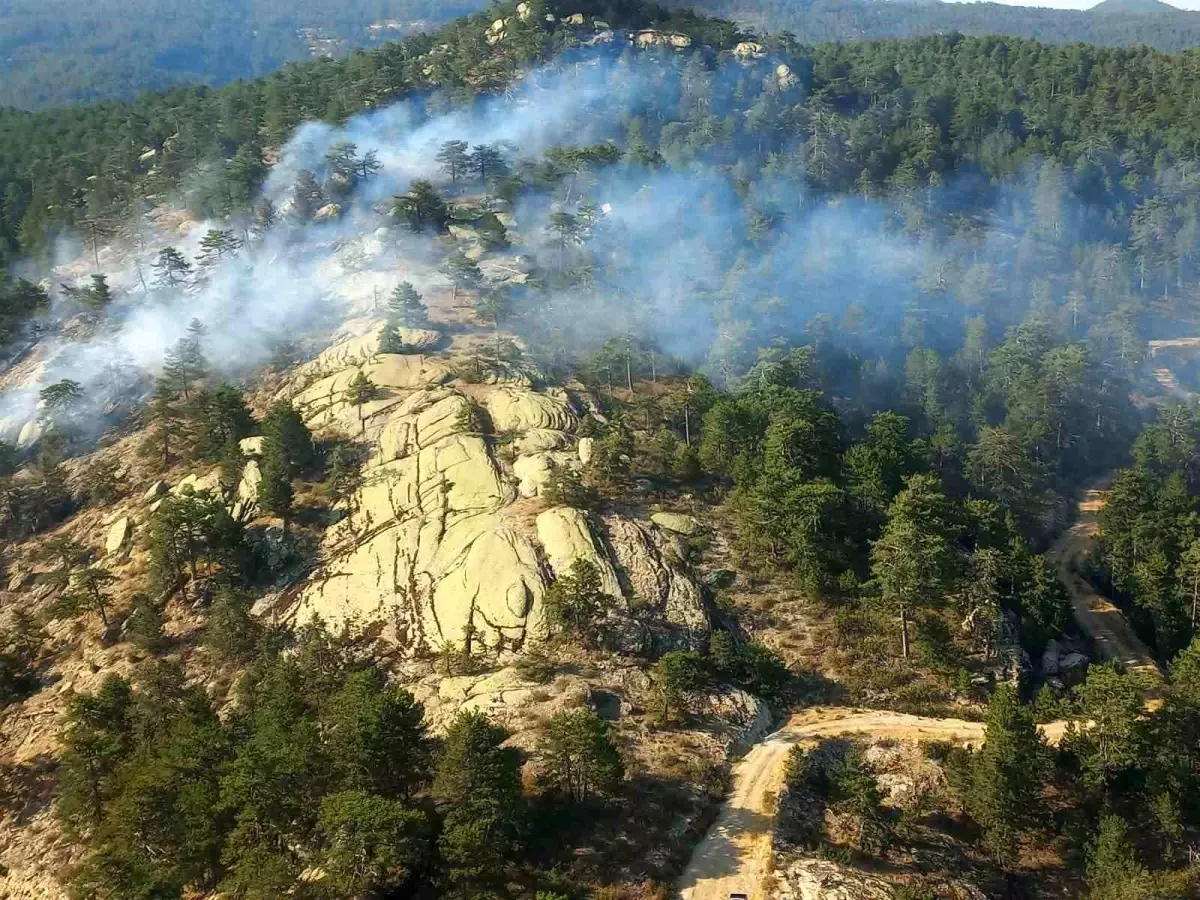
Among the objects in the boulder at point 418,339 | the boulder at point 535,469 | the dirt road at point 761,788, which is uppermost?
the boulder at point 418,339

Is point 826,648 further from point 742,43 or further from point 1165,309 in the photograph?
point 742,43

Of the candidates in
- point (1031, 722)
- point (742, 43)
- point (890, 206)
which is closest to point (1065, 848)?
point (1031, 722)

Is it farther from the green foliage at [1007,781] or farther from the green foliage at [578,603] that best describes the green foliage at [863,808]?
the green foliage at [578,603]

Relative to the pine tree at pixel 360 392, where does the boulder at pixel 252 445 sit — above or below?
below

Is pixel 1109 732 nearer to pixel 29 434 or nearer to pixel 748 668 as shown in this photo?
pixel 748 668

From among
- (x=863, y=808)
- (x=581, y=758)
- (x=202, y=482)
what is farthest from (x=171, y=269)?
(x=863, y=808)

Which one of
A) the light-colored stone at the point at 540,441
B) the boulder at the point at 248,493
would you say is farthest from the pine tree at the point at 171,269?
the light-colored stone at the point at 540,441
